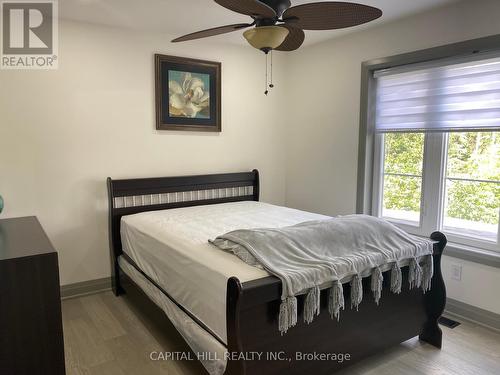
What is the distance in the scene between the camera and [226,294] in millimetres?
1650

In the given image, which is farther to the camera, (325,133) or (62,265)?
(325,133)

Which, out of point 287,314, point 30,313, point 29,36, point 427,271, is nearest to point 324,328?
point 287,314

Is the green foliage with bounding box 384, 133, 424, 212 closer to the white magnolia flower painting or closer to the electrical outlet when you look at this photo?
the electrical outlet

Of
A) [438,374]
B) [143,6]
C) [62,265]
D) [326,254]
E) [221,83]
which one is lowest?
[438,374]

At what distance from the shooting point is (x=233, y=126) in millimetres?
4000

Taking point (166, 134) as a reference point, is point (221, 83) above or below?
above

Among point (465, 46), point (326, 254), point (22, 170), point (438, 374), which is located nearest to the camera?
point (326, 254)

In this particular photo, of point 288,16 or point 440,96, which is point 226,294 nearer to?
point 288,16

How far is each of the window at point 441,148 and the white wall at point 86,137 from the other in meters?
1.71

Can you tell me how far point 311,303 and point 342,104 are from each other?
7.89 feet

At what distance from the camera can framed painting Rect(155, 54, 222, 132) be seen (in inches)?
137

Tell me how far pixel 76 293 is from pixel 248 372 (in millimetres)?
2233


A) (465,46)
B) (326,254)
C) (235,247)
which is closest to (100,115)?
(235,247)

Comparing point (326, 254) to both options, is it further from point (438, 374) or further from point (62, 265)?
point (62, 265)
